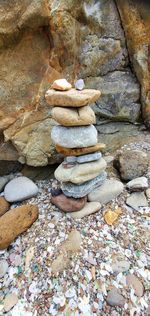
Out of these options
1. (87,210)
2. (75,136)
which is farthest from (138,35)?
(87,210)

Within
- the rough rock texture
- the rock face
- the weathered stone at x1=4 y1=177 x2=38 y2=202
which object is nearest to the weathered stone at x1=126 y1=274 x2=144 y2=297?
the weathered stone at x1=4 y1=177 x2=38 y2=202

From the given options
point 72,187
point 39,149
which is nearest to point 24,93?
point 39,149

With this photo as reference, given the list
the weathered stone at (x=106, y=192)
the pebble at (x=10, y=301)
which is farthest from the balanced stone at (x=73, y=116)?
the pebble at (x=10, y=301)

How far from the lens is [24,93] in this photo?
2.39 metres

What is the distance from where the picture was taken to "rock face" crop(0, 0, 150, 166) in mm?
2188

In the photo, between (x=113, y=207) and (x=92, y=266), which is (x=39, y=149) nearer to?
(x=113, y=207)

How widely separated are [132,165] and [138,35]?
4.50ft

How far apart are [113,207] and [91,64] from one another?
1.48 metres

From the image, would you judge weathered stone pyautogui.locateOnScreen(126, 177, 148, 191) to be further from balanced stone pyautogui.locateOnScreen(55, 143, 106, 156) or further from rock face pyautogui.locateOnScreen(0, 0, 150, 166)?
rock face pyautogui.locateOnScreen(0, 0, 150, 166)

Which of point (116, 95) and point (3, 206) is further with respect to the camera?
point (116, 95)

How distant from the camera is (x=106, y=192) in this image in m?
2.25

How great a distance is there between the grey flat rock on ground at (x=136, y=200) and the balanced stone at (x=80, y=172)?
1.35 feet

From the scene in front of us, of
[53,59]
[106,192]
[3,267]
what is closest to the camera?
[3,267]

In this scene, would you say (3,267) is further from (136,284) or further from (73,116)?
(73,116)
